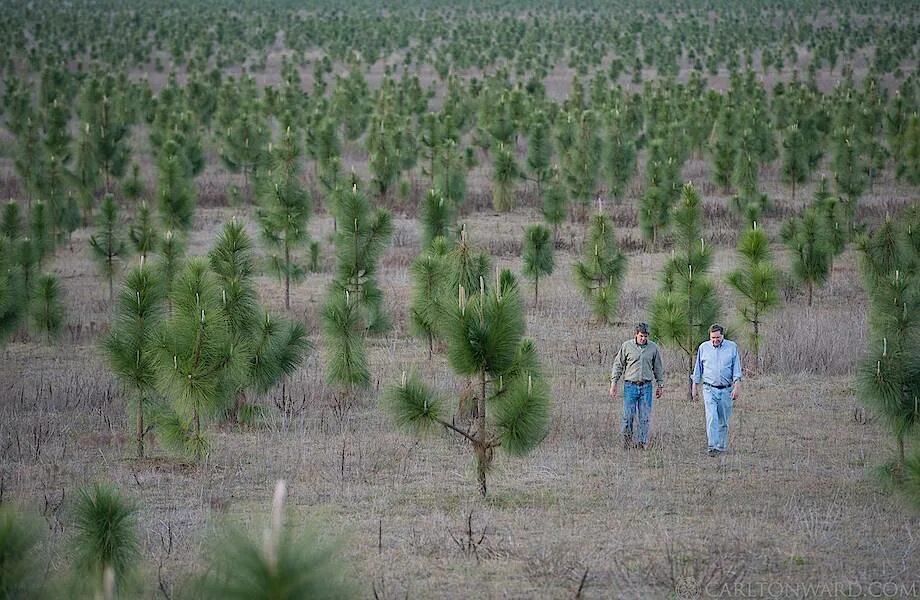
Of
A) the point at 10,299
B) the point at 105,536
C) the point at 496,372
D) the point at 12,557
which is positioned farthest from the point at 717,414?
the point at 10,299

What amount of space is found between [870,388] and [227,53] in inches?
2097

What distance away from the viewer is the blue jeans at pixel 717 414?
452 inches

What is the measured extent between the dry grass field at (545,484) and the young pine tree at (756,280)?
56cm

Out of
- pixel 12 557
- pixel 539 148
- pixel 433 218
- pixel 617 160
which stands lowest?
pixel 12 557

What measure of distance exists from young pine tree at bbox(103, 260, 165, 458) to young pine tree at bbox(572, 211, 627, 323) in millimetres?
8313

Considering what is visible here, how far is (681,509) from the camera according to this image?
32.6ft

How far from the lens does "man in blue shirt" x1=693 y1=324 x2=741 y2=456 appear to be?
1145 cm

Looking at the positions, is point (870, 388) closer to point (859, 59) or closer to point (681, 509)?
point (681, 509)

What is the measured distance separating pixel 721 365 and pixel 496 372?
2557 millimetres

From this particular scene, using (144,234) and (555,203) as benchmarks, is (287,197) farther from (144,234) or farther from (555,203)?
(555,203)

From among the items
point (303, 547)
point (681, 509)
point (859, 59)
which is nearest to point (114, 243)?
point (681, 509)

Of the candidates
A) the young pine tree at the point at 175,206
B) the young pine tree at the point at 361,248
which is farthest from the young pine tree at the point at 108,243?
the young pine tree at the point at 361,248

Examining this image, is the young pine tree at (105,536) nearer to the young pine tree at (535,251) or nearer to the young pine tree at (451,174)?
the young pine tree at (535,251)

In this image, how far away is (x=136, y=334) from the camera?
10938 millimetres
